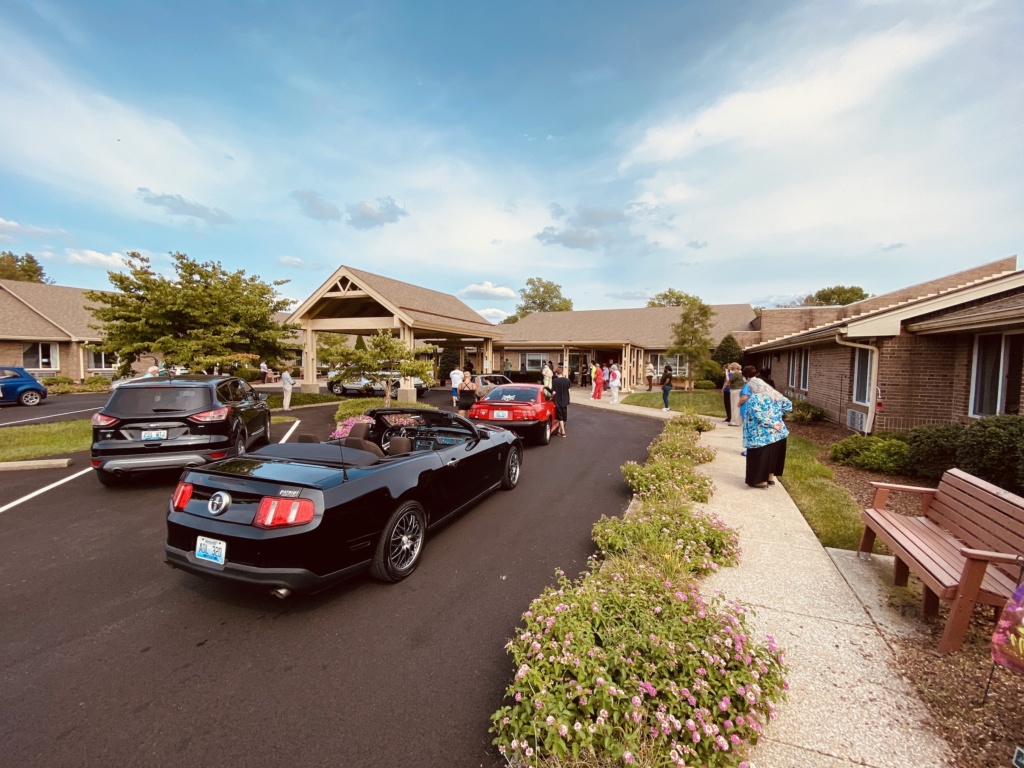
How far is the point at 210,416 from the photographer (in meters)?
6.71

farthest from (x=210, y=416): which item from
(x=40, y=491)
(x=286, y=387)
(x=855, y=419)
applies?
(x=855, y=419)

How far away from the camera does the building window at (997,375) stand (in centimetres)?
754

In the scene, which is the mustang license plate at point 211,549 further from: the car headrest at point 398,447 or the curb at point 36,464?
the curb at point 36,464

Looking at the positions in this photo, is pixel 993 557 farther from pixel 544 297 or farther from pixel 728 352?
pixel 544 297

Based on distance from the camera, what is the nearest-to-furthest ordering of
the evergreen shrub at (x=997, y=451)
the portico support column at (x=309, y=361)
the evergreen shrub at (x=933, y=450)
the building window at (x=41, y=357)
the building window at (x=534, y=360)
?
the evergreen shrub at (x=997, y=451), the evergreen shrub at (x=933, y=450), the portico support column at (x=309, y=361), the building window at (x=41, y=357), the building window at (x=534, y=360)

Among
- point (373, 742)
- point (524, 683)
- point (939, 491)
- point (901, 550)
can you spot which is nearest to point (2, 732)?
point (373, 742)

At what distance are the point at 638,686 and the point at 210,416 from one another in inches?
267

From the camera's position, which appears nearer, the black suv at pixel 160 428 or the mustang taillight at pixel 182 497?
the mustang taillight at pixel 182 497

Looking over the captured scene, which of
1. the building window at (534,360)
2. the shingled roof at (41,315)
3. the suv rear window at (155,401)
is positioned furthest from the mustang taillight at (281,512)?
the building window at (534,360)

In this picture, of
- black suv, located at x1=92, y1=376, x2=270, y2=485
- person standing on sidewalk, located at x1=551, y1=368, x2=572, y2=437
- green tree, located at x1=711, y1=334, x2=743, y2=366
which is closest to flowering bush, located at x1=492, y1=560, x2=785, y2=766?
black suv, located at x1=92, y1=376, x2=270, y2=485

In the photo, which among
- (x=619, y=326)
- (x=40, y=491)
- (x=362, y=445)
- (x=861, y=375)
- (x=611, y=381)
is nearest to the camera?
(x=362, y=445)

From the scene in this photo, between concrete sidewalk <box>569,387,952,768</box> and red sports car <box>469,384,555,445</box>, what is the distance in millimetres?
5285

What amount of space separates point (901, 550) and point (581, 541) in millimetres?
2620

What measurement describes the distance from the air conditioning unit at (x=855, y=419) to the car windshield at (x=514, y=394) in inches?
290
